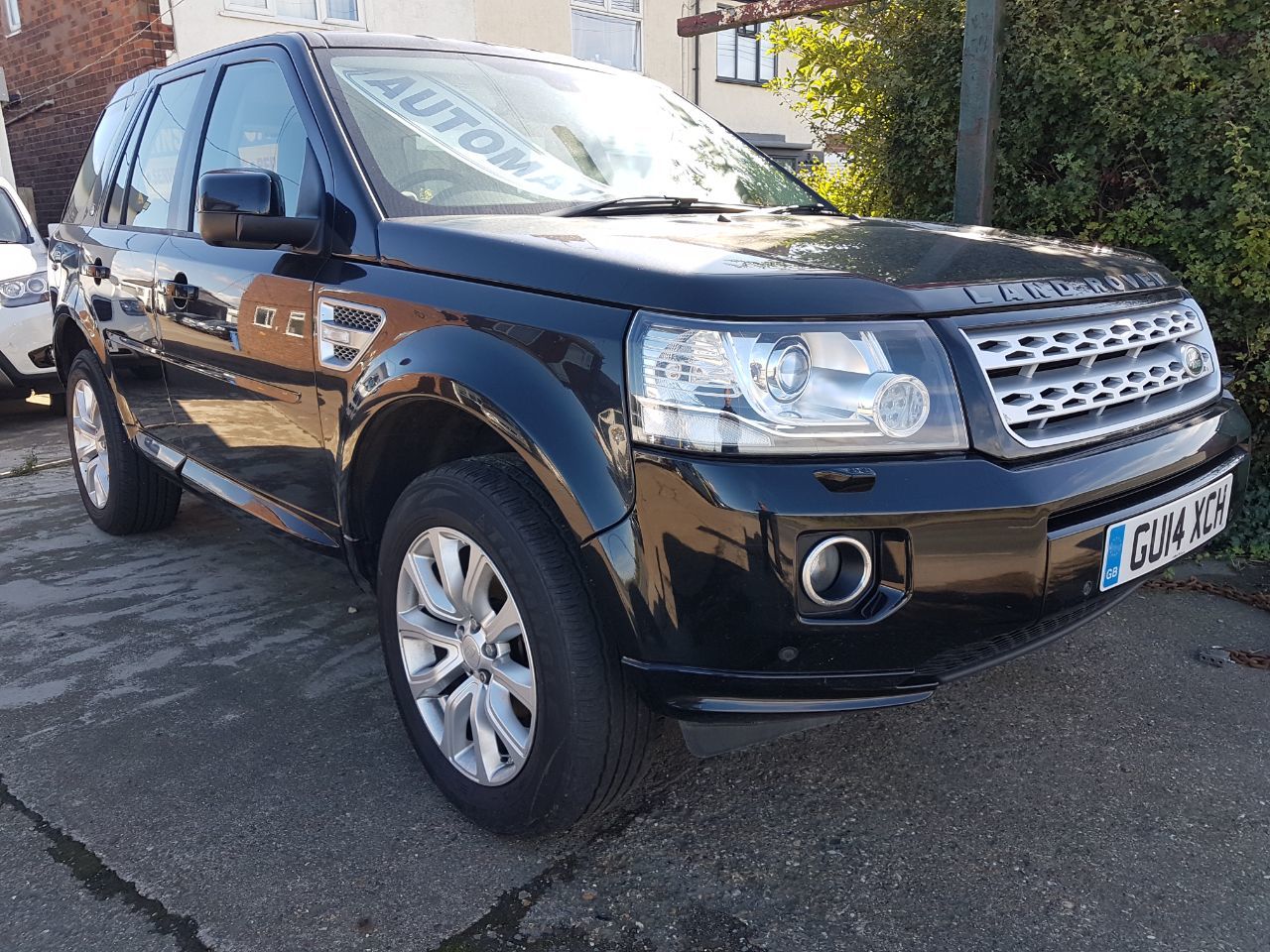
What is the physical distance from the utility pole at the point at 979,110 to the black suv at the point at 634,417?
3.95 ft

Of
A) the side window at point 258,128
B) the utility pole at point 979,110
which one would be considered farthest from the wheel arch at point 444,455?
the utility pole at point 979,110

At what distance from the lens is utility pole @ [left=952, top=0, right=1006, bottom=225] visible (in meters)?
3.83

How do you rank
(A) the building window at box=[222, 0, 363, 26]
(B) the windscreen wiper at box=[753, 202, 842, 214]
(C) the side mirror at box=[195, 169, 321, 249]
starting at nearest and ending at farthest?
(C) the side mirror at box=[195, 169, 321, 249], (B) the windscreen wiper at box=[753, 202, 842, 214], (A) the building window at box=[222, 0, 363, 26]

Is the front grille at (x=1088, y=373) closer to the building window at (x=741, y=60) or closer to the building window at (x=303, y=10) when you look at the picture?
the building window at (x=303, y=10)

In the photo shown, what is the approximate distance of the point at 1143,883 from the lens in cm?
206

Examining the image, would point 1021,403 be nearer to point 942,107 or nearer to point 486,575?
point 486,575

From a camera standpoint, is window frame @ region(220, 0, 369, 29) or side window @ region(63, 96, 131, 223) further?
window frame @ region(220, 0, 369, 29)

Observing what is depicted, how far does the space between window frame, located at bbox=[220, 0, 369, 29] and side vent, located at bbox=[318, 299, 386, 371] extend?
8843 mm

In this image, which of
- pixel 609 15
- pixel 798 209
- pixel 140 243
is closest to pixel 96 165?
pixel 140 243

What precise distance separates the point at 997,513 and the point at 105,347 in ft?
11.3

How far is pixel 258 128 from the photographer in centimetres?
298

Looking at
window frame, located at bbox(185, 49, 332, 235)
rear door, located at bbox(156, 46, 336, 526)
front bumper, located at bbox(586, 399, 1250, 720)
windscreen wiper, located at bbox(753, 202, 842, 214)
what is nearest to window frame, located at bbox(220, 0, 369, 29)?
window frame, located at bbox(185, 49, 332, 235)

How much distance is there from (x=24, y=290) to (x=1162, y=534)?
25.2 feet

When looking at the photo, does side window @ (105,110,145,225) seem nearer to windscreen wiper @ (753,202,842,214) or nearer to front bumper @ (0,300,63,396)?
windscreen wiper @ (753,202,842,214)
